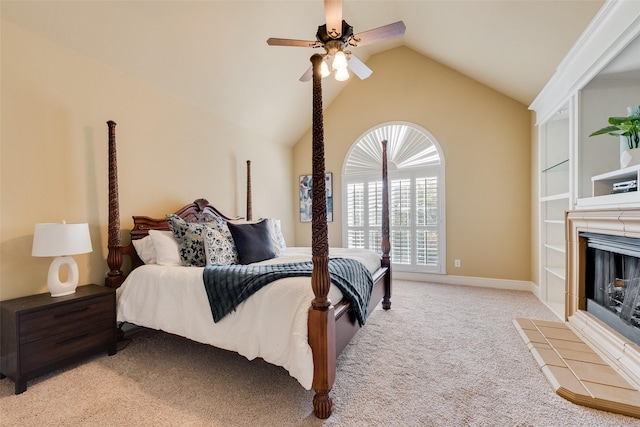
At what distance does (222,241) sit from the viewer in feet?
8.96

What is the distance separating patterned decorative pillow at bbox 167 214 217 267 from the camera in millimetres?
2623

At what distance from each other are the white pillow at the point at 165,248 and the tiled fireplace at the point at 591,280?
3520mm

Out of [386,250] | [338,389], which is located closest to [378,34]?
[386,250]

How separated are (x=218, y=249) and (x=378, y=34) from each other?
231cm

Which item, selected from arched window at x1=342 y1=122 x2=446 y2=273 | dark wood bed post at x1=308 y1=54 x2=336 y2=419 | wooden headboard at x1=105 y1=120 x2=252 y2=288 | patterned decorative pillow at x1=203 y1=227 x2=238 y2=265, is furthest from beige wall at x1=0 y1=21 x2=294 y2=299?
arched window at x1=342 y1=122 x2=446 y2=273

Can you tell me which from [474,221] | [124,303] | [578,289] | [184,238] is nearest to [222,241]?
[184,238]

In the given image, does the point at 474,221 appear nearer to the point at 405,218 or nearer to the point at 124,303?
the point at 405,218

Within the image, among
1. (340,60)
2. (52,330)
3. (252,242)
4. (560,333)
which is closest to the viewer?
(52,330)

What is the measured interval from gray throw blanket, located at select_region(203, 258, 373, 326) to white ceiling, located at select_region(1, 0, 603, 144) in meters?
2.34

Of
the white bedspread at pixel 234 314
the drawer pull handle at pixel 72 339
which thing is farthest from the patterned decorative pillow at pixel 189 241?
the drawer pull handle at pixel 72 339

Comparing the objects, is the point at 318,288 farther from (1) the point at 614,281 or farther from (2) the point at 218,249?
(1) the point at 614,281

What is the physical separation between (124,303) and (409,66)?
504 centimetres

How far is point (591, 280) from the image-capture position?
8.17ft

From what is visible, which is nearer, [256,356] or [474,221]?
[256,356]
